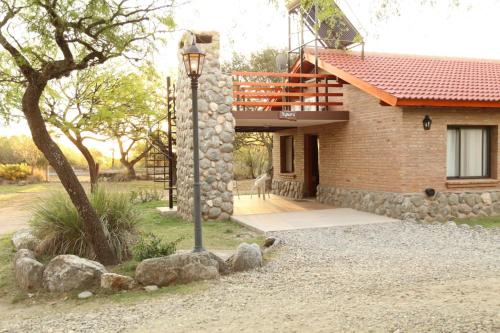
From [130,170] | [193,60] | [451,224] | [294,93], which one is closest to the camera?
[193,60]

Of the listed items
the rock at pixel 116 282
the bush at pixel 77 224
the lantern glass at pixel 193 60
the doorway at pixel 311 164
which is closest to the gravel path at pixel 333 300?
the rock at pixel 116 282

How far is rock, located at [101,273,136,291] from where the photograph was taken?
6.13 meters

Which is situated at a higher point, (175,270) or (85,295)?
(175,270)

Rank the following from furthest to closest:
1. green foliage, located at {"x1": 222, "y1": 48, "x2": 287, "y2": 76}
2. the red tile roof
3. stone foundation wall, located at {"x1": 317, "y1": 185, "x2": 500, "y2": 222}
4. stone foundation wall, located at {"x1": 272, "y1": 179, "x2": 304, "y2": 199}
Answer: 1. green foliage, located at {"x1": 222, "y1": 48, "x2": 287, "y2": 76}
2. stone foundation wall, located at {"x1": 272, "y1": 179, "x2": 304, "y2": 199}
3. stone foundation wall, located at {"x1": 317, "y1": 185, "x2": 500, "y2": 222}
4. the red tile roof

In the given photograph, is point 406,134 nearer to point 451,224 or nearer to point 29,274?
point 451,224

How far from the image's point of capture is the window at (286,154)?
1841 centimetres

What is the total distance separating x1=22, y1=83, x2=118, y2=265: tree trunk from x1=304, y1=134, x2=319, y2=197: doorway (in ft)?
33.7

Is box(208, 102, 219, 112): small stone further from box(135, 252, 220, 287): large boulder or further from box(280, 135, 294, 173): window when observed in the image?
box(280, 135, 294, 173): window

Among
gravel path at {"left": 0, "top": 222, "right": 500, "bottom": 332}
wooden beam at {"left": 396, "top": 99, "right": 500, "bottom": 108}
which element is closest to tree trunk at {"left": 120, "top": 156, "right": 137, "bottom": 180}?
wooden beam at {"left": 396, "top": 99, "right": 500, "bottom": 108}

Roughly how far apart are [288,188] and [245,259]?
1090 centimetres

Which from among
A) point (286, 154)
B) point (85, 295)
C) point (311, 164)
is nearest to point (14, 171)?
point (286, 154)

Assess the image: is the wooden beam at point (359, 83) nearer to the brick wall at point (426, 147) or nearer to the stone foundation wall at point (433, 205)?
the brick wall at point (426, 147)

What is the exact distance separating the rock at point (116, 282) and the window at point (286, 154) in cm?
1262

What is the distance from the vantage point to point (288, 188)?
17766 mm
